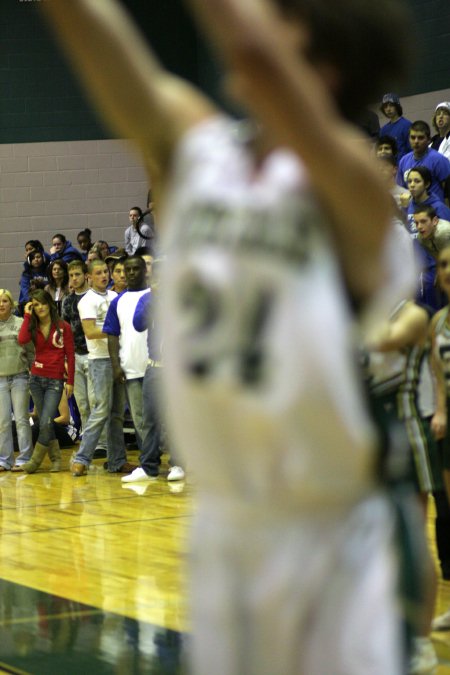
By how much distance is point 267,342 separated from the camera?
143 centimetres

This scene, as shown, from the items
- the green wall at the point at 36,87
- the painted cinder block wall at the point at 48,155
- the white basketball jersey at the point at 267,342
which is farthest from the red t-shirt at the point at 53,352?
the white basketball jersey at the point at 267,342

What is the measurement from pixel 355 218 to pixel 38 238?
1655 centimetres

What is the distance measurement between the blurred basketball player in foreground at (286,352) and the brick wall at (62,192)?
53.2 ft

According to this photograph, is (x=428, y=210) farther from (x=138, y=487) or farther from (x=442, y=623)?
(x=442, y=623)

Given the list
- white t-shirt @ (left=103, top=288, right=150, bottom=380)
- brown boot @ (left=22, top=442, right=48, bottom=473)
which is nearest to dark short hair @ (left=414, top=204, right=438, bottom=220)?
white t-shirt @ (left=103, top=288, right=150, bottom=380)

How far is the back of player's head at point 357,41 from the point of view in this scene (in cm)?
143

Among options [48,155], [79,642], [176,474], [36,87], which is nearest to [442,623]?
[79,642]

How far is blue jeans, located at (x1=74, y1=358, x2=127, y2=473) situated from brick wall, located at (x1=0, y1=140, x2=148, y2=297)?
748 centimetres

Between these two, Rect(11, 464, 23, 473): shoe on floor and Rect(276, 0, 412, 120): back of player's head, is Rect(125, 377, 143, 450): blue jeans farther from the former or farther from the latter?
Rect(276, 0, 412, 120): back of player's head

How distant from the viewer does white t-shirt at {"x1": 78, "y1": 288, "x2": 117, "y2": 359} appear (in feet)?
34.2

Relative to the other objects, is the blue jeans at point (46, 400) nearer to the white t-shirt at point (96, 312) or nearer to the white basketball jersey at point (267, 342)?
Result: the white t-shirt at point (96, 312)

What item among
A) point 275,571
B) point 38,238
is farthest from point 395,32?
point 38,238

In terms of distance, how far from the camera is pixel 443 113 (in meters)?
11.3

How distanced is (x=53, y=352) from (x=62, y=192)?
24.3 ft
